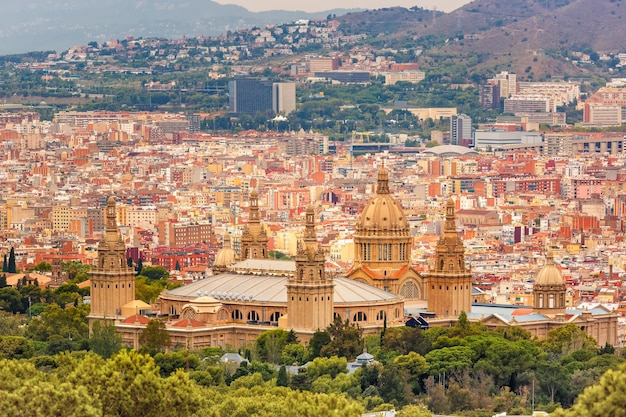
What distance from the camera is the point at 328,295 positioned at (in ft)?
230

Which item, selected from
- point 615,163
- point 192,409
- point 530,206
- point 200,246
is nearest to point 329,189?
point 530,206

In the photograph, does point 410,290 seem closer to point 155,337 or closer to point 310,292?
point 310,292

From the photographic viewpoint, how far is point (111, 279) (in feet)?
245

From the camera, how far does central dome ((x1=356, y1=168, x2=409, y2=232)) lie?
75875 mm

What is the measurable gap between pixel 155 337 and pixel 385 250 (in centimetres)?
969

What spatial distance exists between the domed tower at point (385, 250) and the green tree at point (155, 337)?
325 inches

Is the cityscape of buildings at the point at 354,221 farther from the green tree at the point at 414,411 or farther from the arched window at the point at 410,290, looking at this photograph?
the green tree at the point at 414,411

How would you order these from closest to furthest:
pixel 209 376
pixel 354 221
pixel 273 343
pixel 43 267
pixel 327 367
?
pixel 209 376 → pixel 327 367 → pixel 273 343 → pixel 43 267 → pixel 354 221

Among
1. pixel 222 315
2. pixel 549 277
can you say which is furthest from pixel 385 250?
pixel 222 315

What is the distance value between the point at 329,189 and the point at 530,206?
18.4 metres

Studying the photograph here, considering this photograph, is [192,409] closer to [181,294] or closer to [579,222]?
[181,294]

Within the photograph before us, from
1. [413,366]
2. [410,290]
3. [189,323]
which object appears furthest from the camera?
[410,290]

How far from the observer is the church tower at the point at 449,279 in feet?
246

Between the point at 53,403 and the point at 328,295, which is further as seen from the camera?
the point at 328,295
